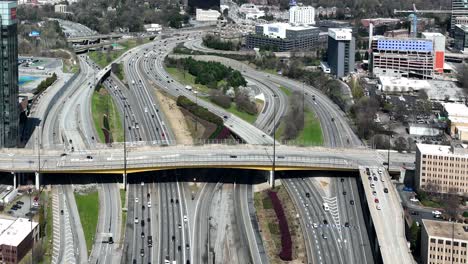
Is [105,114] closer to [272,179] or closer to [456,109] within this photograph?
[272,179]

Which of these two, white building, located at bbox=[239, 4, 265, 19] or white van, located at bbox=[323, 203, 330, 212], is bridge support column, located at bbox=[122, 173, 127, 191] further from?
white building, located at bbox=[239, 4, 265, 19]

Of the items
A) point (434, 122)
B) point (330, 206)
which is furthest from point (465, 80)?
point (330, 206)

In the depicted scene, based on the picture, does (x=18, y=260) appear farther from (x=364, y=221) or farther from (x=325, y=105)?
(x=325, y=105)

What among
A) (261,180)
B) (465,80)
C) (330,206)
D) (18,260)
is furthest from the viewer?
(465,80)

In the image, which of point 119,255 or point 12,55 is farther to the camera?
point 12,55

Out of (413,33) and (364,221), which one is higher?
(413,33)

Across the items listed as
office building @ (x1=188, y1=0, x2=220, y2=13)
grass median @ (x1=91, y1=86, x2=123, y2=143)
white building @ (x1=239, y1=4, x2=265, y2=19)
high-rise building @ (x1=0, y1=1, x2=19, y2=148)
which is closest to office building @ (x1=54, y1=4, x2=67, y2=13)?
office building @ (x1=188, y1=0, x2=220, y2=13)

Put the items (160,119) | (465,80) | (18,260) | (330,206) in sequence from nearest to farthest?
(18,260) → (330,206) → (160,119) → (465,80)

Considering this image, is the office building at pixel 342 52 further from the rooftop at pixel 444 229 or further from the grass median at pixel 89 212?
the rooftop at pixel 444 229
